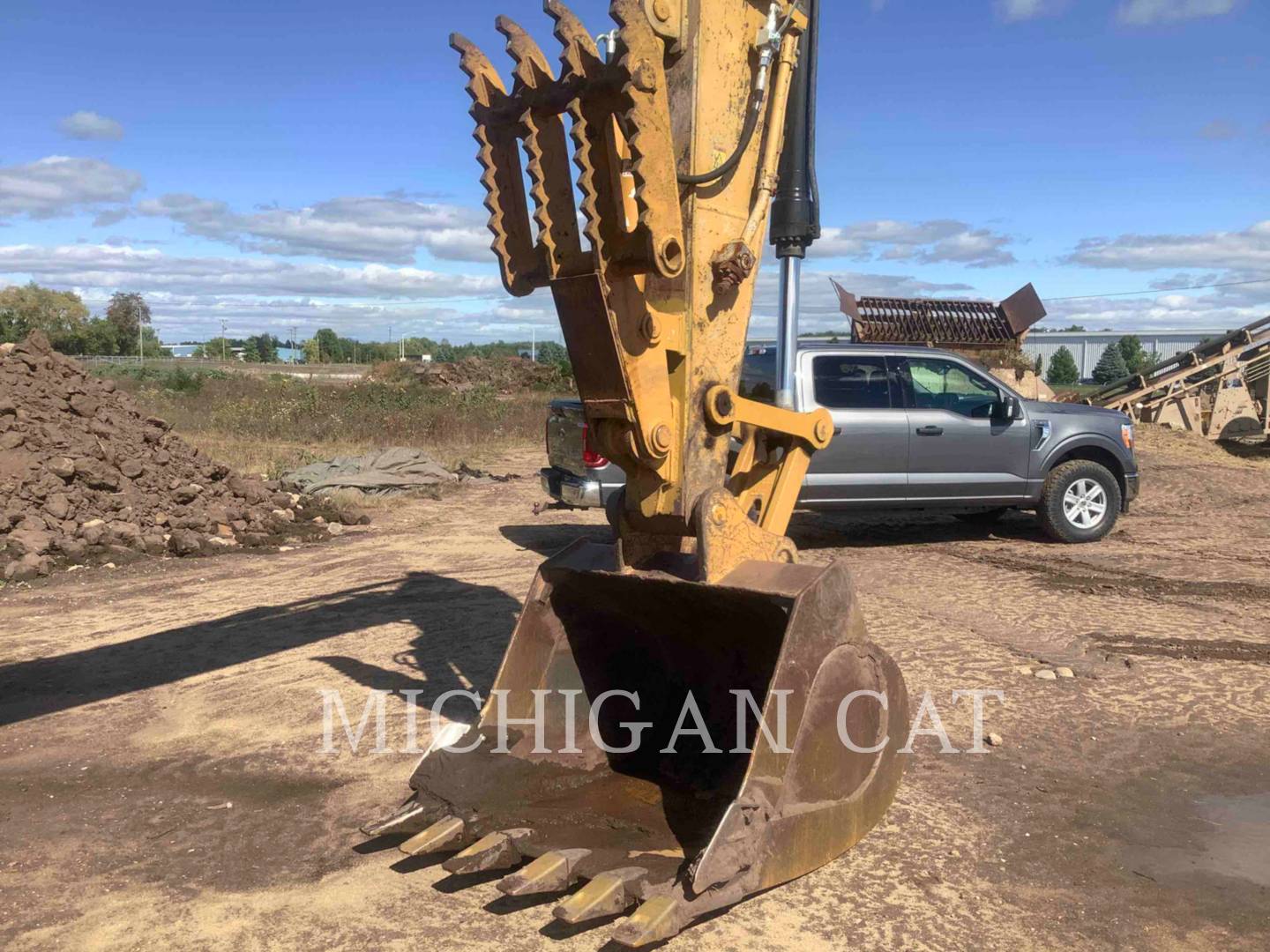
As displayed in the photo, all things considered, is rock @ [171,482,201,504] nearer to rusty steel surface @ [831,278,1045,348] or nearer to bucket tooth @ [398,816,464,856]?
bucket tooth @ [398,816,464,856]

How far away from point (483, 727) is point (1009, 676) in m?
3.49

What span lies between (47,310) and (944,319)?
219 ft

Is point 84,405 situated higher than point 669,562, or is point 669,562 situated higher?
point 84,405

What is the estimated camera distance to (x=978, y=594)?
326 inches

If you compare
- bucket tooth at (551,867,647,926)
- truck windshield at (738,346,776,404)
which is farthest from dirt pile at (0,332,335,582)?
bucket tooth at (551,867,647,926)

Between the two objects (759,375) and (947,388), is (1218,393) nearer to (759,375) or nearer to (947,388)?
(947,388)

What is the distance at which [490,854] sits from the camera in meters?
3.39

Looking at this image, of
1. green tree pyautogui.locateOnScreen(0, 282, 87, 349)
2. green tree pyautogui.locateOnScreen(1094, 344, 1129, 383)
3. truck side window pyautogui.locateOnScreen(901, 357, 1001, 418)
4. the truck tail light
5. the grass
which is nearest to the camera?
the truck tail light

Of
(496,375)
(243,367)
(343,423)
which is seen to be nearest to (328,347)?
(243,367)

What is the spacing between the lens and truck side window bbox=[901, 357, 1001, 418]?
10.2m

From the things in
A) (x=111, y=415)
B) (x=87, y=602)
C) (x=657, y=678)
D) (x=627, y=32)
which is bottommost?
(x=87, y=602)

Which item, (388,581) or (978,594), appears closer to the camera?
(978,594)

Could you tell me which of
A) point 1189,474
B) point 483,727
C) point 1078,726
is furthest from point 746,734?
point 1189,474

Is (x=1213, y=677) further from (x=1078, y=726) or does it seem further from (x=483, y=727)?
(x=483, y=727)
